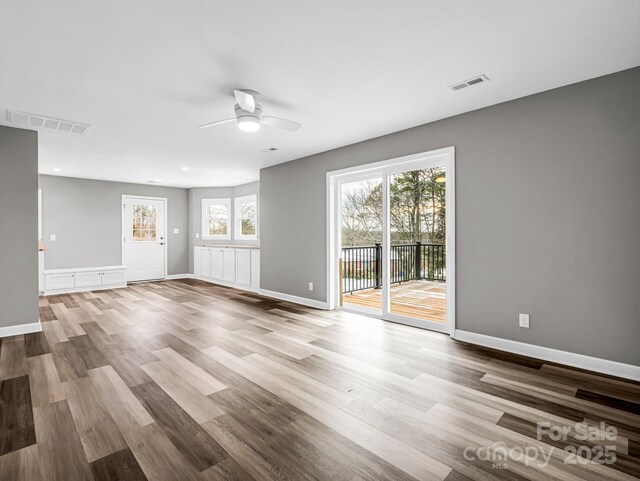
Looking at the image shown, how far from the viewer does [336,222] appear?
204 inches

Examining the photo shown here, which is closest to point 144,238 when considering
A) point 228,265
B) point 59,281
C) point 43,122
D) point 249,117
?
point 59,281

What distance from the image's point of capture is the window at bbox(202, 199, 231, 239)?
8.84m

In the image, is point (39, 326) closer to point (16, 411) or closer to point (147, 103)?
point (16, 411)

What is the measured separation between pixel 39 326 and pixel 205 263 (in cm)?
462

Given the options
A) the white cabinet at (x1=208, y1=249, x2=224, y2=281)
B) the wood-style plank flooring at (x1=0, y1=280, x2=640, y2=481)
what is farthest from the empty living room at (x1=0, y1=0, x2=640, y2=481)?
the white cabinet at (x1=208, y1=249, x2=224, y2=281)

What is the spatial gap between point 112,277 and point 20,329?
3.63m

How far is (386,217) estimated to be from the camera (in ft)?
14.8

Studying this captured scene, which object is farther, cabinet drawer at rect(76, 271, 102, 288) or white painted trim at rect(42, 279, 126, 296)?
cabinet drawer at rect(76, 271, 102, 288)

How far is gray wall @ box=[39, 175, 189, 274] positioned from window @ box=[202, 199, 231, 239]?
4.55ft

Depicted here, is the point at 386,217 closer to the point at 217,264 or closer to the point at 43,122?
the point at 43,122

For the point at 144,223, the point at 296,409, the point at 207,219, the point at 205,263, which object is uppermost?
the point at 207,219

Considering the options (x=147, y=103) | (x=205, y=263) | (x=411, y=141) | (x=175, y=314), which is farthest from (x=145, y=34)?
(x=205, y=263)

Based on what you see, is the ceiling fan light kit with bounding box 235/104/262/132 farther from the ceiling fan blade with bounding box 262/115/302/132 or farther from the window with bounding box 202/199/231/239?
the window with bounding box 202/199/231/239

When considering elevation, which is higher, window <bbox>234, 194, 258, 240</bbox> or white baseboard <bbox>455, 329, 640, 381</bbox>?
window <bbox>234, 194, 258, 240</bbox>
